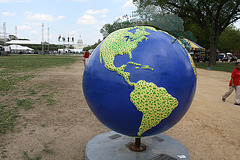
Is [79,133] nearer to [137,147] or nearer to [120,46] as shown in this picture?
[137,147]

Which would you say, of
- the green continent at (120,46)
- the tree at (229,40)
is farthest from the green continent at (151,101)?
the tree at (229,40)

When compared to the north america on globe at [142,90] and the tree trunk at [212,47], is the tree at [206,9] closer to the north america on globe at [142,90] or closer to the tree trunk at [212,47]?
the tree trunk at [212,47]

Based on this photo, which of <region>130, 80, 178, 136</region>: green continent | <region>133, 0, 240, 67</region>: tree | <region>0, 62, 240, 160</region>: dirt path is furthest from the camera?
<region>133, 0, 240, 67</region>: tree

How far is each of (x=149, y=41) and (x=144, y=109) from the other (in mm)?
1044

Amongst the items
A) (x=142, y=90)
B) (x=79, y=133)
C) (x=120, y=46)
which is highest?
(x=120, y=46)

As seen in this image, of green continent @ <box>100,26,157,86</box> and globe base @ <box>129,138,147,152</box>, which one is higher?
green continent @ <box>100,26,157,86</box>

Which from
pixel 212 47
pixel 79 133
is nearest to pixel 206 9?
pixel 212 47

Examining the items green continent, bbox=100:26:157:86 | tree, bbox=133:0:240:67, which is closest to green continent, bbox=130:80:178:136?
green continent, bbox=100:26:157:86

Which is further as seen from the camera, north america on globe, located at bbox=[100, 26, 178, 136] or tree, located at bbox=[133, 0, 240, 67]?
tree, located at bbox=[133, 0, 240, 67]

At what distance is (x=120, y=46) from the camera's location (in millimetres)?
3051

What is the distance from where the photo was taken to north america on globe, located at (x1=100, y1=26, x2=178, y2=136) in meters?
2.83

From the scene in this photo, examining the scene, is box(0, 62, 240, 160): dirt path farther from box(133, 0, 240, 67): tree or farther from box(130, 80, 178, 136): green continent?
box(133, 0, 240, 67): tree

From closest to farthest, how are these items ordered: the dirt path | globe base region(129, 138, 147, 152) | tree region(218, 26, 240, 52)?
globe base region(129, 138, 147, 152) < the dirt path < tree region(218, 26, 240, 52)

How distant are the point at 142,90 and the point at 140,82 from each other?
0.38 ft
